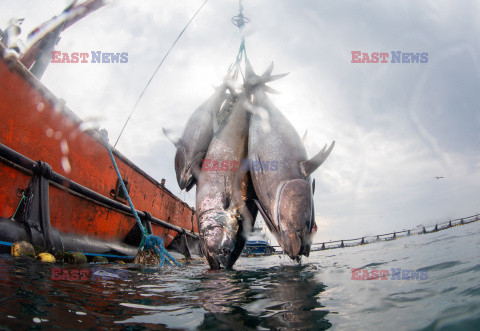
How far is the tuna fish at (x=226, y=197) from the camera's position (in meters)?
2.74

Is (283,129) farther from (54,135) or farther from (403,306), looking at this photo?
(54,135)

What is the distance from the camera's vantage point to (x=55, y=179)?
3.12 m

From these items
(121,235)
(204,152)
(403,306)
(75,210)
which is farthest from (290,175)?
(121,235)

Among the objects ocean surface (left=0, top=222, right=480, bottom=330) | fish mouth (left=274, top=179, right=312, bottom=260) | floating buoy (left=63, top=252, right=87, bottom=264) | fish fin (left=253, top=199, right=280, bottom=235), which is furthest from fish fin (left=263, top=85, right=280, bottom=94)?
floating buoy (left=63, top=252, right=87, bottom=264)

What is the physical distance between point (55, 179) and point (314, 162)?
3.11m

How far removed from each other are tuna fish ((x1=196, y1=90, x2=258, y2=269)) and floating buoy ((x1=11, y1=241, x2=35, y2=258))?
1.54 m

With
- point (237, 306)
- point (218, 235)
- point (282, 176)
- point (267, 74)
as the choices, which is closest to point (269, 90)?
point (267, 74)

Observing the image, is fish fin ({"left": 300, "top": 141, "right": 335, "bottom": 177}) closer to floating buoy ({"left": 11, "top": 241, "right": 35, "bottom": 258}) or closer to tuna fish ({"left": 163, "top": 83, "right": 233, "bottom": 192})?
tuna fish ({"left": 163, "top": 83, "right": 233, "bottom": 192})

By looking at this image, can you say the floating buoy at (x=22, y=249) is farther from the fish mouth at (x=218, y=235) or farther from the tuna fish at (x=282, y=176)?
the tuna fish at (x=282, y=176)

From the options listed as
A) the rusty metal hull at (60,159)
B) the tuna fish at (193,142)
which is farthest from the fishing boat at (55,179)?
the tuna fish at (193,142)

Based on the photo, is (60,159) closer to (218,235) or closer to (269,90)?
(218,235)

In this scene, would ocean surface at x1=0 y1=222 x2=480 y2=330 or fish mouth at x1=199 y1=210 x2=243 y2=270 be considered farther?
fish mouth at x1=199 y1=210 x2=243 y2=270

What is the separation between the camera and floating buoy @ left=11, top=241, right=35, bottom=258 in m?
2.20

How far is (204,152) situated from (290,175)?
124 cm
